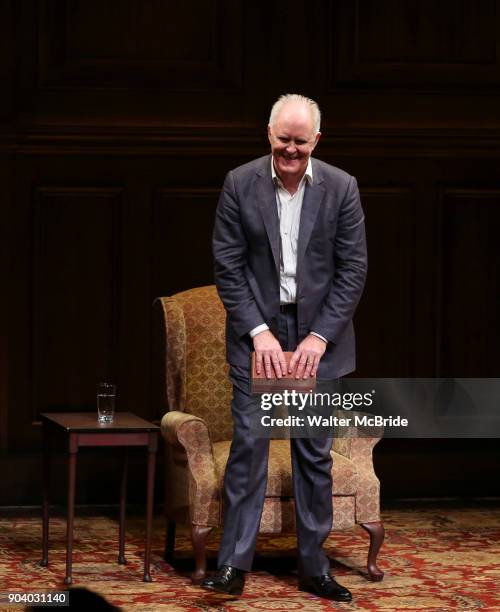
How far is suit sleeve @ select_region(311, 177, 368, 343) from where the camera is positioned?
13.9 ft

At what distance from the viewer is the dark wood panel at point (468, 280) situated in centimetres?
614

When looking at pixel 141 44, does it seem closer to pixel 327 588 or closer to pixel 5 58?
pixel 5 58

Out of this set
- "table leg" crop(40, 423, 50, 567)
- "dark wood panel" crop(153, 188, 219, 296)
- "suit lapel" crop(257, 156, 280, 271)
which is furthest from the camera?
"dark wood panel" crop(153, 188, 219, 296)

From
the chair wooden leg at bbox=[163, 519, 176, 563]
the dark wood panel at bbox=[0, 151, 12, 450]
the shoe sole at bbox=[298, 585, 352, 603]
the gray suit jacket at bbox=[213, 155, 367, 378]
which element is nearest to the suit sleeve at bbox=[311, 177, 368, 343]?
the gray suit jacket at bbox=[213, 155, 367, 378]

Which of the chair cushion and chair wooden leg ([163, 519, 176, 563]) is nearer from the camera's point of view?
the chair cushion

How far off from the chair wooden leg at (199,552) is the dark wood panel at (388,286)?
192 cm

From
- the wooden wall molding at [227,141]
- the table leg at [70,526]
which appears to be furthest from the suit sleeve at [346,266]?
the wooden wall molding at [227,141]

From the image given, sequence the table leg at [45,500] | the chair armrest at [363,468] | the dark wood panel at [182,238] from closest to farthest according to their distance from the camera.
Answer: the chair armrest at [363,468] < the table leg at [45,500] < the dark wood panel at [182,238]

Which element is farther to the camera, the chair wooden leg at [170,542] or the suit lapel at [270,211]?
the chair wooden leg at [170,542]

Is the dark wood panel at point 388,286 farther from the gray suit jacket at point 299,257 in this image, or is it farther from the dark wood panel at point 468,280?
the gray suit jacket at point 299,257

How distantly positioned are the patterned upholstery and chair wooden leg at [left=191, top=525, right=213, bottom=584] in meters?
0.02

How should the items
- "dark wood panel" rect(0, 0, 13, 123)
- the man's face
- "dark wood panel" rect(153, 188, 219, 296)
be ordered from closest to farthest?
1. the man's face
2. "dark wood panel" rect(0, 0, 13, 123)
3. "dark wood panel" rect(153, 188, 219, 296)

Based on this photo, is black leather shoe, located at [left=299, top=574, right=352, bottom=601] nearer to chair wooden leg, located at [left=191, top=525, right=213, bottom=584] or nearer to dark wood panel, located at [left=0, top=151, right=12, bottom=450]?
chair wooden leg, located at [left=191, top=525, right=213, bottom=584]

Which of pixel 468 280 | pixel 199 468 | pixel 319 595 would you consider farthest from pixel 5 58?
pixel 319 595
